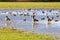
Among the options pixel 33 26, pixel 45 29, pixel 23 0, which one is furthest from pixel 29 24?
pixel 23 0

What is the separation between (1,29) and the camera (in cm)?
779

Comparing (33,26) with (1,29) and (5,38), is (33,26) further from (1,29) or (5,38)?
(5,38)

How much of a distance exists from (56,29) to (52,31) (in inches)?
11.1

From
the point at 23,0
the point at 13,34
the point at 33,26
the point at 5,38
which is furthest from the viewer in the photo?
the point at 23,0

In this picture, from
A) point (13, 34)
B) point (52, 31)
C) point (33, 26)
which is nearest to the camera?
point (13, 34)

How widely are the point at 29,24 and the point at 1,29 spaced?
133 centimetres

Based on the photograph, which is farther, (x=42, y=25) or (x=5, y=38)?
(x=42, y=25)

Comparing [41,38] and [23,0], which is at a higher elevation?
[41,38]

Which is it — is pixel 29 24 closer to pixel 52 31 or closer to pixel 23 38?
pixel 52 31

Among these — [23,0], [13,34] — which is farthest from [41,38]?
[23,0]

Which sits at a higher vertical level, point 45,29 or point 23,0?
point 45,29

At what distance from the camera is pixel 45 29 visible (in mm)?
7922

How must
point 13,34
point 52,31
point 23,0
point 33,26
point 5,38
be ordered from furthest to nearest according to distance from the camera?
point 23,0 < point 33,26 < point 52,31 < point 13,34 < point 5,38

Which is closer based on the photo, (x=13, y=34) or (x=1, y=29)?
(x=13, y=34)
